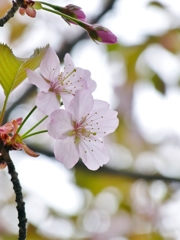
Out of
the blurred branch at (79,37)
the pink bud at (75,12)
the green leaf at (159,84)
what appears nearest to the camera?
the pink bud at (75,12)

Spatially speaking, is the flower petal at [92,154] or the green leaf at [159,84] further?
the green leaf at [159,84]

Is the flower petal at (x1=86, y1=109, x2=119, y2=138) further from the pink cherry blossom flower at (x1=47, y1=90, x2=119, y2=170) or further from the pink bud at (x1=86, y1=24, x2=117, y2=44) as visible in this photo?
the pink bud at (x1=86, y1=24, x2=117, y2=44)

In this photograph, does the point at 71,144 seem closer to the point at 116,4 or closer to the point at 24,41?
the point at 116,4

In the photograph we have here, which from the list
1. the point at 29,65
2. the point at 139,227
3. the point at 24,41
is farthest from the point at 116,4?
the point at 29,65

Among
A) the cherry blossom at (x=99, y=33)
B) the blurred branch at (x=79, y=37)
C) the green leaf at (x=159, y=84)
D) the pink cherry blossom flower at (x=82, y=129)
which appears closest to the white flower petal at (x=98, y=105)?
the pink cherry blossom flower at (x=82, y=129)

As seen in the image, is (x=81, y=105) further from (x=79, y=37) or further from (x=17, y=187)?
(x=79, y=37)

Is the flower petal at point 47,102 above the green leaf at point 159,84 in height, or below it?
below

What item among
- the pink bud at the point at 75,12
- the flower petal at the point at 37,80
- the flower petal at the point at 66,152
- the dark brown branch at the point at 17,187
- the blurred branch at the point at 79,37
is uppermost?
the blurred branch at the point at 79,37

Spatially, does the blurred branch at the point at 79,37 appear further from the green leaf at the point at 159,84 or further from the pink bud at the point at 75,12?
the pink bud at the point at 75,12

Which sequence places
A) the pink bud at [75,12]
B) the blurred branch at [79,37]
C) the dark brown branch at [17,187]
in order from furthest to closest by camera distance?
the blurred branch at [79,37] → the pink bud at [75,12] → the dark brown branch at [17,187]
